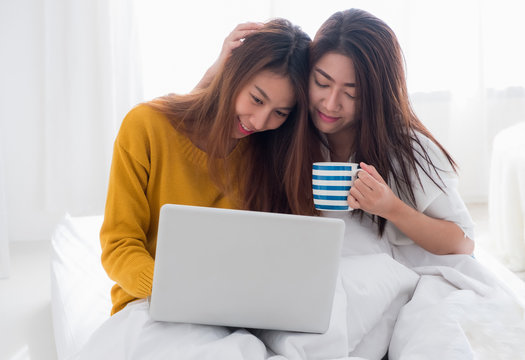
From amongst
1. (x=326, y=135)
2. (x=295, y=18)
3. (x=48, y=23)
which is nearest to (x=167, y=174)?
(x=326, y=135)

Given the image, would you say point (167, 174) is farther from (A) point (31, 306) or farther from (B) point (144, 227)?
(A) point (31, 306)

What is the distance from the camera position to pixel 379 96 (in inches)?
56.5

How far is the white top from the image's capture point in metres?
1.47

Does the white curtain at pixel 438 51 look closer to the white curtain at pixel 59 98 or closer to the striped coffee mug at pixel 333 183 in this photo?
the white curtain at pixel 59 98

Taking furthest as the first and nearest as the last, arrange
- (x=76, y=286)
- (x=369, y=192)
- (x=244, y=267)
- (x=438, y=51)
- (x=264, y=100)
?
1. (x=438, y=51)
2. (x=76, y=286)
3. (x=264, y=100)
4. (x=369, y=192)
5. (x=244, y=267)

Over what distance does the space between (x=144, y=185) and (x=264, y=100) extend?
35 cm

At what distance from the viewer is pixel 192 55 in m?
3.32

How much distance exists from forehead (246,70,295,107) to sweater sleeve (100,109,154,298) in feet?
0.96

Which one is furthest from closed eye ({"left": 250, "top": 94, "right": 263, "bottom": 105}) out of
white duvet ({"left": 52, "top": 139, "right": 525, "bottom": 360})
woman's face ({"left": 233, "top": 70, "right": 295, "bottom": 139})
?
white duvet ({"left": 52, "top": 139, "right": 525, "bottom": 360})

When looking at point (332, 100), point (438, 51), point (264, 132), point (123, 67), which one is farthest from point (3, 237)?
point (438, 51)

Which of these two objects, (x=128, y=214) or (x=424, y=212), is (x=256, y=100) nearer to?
(x=128, y=214)

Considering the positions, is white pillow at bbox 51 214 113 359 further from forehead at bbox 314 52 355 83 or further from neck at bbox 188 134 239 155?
forehead at bbox 314 52 355 83

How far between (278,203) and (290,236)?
1.93 feet

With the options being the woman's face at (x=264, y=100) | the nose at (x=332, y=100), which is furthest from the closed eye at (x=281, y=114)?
the nose at (x=332, y=100)
